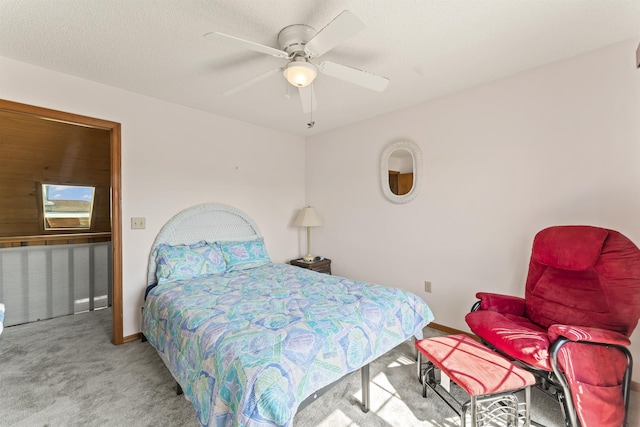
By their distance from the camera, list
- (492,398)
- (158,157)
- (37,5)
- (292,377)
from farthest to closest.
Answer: (158,157), (37,5), (492,398), (292,377)

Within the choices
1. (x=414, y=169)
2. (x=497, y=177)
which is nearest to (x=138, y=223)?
(x=414, y=169)

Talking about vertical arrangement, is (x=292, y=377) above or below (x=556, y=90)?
below

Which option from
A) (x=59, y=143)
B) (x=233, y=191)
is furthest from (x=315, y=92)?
(x=59, y=143)

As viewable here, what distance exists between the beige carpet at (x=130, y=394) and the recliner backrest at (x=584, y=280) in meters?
0.62

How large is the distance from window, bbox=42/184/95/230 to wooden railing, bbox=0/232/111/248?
523mm

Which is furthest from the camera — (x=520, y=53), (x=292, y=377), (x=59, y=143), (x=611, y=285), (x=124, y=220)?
(x=59, y=143)

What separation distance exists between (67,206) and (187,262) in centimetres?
281

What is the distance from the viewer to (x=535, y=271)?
206 cm

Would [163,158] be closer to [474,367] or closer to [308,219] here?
[308,219]

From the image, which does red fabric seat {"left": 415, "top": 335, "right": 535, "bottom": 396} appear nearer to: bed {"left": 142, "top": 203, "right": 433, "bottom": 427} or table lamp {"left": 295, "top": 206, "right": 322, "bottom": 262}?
bed {"left": 142, "top": 203, "right": 433, "bottom": 427}

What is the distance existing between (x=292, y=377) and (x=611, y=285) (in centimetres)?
201

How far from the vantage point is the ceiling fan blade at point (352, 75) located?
1.67 m

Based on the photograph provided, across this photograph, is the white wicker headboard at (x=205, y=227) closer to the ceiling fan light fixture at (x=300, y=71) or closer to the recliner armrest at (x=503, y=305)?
the ceiling fan light fixture at (x=300, y=71)

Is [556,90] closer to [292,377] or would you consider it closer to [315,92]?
[315,92]
